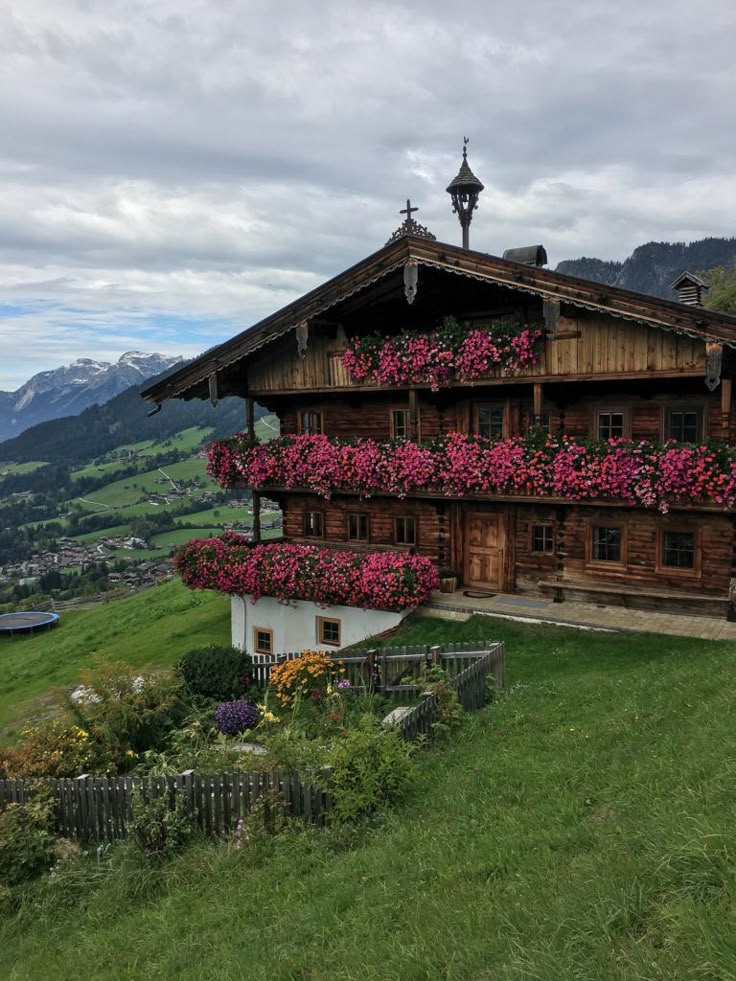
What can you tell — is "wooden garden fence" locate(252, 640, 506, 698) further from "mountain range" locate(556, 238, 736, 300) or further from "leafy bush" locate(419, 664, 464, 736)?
"mountain range" locate(556, 238, 736, 300)

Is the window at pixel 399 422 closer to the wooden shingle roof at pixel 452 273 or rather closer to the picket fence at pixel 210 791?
the wooden shingle roof at pixel 452 273

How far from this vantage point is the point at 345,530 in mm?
24500

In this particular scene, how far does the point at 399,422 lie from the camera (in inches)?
923

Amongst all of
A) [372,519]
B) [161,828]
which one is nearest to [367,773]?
[161,828]

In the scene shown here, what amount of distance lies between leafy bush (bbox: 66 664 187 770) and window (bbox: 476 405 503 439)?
469 inches

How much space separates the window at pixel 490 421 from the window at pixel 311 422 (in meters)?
5.80

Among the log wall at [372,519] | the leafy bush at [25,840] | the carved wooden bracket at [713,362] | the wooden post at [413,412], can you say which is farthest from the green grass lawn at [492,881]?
the log wall at [372,519]

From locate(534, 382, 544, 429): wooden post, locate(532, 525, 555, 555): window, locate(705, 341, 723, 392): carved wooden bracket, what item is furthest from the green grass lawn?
locate(532, 525, 555, 555): window

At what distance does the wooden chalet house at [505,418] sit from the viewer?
1759 centimetres

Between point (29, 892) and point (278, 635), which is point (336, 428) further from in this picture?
point (29, 892)

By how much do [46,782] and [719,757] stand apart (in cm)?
1035

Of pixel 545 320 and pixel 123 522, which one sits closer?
pixel 545 320

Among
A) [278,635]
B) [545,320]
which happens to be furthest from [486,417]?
[278,635]

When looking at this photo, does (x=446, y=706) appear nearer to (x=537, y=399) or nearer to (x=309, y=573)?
(x=537, y=399)
